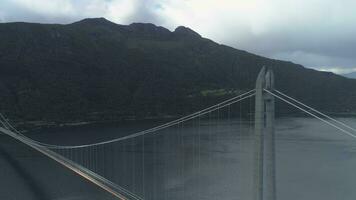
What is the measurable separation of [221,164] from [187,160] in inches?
152

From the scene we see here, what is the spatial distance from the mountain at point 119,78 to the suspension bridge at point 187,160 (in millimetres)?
43236

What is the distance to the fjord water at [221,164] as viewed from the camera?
34.3 meters

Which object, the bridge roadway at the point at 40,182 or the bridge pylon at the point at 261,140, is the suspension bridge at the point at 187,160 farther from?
the bridge roadway at the point at 40,182

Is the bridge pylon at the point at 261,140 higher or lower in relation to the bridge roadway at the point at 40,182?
higher

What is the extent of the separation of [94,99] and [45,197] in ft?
275

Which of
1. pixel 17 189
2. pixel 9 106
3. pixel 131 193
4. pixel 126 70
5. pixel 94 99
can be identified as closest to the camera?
pixel 131 193

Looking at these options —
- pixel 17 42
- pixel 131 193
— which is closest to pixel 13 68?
pixel 17 42

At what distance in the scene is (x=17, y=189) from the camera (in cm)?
3881

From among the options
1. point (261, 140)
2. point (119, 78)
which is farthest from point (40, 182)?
point (119, 78)

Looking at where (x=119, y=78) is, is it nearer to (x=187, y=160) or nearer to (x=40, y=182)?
A: (x=187, y=160)

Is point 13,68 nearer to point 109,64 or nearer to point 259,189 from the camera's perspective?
point 109,64

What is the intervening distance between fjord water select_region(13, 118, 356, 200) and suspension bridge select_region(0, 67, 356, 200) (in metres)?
0.07

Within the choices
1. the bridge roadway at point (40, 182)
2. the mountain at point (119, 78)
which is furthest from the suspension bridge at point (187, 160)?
the mountain at point (119, 78)

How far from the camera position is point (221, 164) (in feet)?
148
